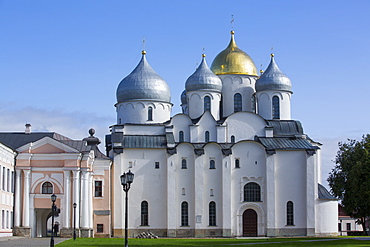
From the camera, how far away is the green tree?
58.5 m

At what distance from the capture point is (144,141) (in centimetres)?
6069

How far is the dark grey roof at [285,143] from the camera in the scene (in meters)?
60.8

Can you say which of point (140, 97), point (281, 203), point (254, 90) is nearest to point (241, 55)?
point (254, 90)

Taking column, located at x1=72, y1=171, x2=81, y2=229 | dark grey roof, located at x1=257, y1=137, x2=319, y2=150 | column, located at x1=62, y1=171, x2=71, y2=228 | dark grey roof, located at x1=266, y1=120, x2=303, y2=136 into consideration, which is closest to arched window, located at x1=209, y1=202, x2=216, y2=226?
dark grey roof, located at x1=257, y1=137, x2=319, y2=150

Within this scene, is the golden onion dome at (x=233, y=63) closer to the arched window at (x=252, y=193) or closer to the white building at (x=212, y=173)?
the white building at (x=212, y=173)

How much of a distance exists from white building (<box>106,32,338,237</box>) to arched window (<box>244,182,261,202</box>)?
9 centimetres

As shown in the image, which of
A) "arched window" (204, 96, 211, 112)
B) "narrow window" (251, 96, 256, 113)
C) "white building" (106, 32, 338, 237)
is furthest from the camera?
"narrow window" (251, 96, 256, 113)

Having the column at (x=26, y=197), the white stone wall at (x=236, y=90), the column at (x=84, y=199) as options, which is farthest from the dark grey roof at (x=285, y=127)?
the column at (x=26, y=197)

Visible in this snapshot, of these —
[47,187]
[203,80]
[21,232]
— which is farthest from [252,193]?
[21,232]

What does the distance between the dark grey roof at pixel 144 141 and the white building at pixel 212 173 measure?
0.09 m

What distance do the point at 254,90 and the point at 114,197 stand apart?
674 inches

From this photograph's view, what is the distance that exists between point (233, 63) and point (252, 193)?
1322cm

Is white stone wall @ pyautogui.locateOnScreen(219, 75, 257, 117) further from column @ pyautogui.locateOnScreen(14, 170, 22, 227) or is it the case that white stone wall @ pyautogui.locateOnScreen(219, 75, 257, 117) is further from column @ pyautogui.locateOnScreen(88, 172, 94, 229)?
column @ pyautogui.locateOnScreen(14, 170, 22, 227)

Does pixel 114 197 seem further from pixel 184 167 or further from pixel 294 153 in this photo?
pixel 294 153
